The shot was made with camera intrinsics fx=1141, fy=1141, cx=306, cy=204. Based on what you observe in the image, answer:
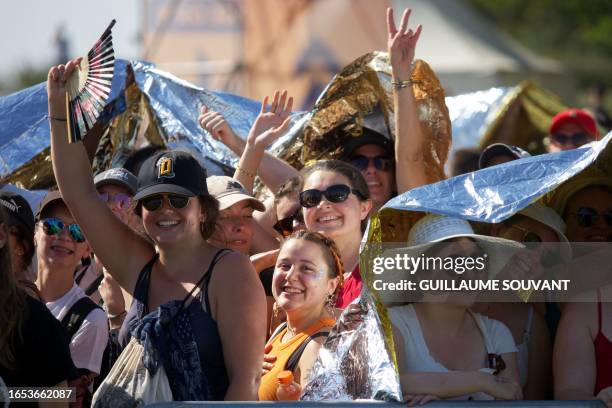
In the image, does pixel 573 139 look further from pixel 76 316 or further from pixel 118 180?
pixel 76 316

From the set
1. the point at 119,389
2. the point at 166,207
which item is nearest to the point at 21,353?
the point at 119,389

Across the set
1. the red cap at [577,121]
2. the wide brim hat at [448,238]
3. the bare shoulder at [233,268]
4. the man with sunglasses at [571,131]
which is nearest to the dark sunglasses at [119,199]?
the bare shoulder at [233,268]

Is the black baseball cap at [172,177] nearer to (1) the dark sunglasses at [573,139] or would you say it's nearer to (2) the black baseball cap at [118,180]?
(2) the black baseball cap at [118,180]

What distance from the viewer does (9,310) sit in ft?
11.3

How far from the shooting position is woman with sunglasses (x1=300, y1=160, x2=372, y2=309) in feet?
14.6

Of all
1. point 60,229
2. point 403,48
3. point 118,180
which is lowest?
point 60,229

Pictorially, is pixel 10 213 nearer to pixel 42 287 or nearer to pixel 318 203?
pixel 42 287

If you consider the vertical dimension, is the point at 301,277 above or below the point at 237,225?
below

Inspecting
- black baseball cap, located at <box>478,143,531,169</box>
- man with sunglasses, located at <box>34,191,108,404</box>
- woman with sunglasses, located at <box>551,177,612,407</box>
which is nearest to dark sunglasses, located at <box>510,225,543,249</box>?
woman with sunglasses, located at <box>551,177,612,407</box>

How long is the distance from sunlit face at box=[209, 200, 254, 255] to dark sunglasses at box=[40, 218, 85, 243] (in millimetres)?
560

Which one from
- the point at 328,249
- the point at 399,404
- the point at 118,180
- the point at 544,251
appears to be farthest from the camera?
the point at 118,180

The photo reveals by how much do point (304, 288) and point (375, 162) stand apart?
1.35 m

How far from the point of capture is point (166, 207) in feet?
12.3

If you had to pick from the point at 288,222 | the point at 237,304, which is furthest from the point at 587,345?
the point at 288,222
